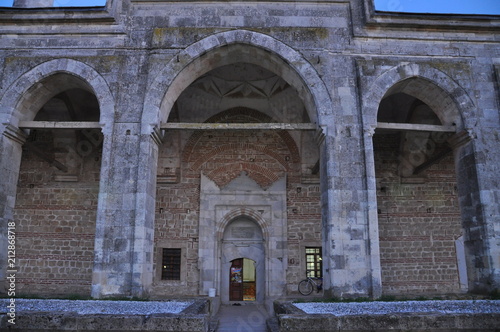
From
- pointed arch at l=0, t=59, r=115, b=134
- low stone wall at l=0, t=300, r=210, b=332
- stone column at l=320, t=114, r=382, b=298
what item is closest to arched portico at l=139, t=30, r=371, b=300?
stone column at l=320, t=114, r=382, b=298

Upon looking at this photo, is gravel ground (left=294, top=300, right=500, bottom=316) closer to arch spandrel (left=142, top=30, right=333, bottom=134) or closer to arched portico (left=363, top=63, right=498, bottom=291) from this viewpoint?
arched portico (left=363, top=63, right=498, bottom=291)

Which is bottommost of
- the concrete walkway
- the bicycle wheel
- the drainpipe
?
the concrete walkway

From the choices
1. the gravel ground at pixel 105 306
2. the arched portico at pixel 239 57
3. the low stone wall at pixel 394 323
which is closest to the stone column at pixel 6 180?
the gravel ground at pixel 105 306

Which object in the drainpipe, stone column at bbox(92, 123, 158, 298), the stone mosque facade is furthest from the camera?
the drainpipe

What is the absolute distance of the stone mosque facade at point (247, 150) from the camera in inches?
294

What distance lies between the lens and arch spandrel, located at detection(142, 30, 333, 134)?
7875mm

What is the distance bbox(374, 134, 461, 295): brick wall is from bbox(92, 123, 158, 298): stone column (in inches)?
258

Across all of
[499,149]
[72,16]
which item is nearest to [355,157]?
[499,149]

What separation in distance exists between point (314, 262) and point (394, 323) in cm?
601

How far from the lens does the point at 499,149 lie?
793 cm

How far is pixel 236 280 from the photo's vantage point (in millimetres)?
10523

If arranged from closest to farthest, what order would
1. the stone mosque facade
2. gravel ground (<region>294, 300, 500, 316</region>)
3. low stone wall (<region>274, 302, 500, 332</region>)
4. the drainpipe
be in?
low stone wall (<region>274, 302, 500, 332</region>), gravel ground (<region>294, 300, 500, 316</region>), the stone mosque facade, the drainpipe

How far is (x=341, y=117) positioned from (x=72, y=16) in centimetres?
619

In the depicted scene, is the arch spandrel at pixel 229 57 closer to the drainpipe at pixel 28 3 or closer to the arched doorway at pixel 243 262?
the arched doorway at pixel 243 262
